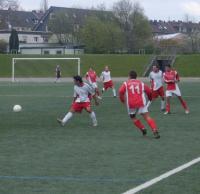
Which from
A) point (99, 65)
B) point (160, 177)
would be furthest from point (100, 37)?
point (160, 177)

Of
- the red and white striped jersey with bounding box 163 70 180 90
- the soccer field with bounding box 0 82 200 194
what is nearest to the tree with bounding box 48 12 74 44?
the red and white striped jersey with bounding box 163 70 180 90

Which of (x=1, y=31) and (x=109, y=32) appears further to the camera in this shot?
(x=1, y=31)

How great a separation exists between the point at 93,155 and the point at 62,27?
97.7 m

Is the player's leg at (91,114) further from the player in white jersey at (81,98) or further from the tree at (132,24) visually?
the tree at (132,24)

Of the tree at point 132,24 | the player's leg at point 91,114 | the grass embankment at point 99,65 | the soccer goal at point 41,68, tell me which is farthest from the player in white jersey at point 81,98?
the tree at point 132,24

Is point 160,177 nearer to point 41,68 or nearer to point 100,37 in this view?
point 41,68

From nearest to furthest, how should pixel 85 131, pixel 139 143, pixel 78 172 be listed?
1. pixel 78 172
2. pixel 139 143
3. pixel 85 131

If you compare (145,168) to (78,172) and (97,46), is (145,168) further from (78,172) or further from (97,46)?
(97,46)

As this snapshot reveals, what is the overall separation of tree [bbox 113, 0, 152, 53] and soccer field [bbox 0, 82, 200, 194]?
84919 millimetres

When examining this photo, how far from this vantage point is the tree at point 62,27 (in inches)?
4230

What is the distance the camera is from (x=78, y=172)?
374 inches

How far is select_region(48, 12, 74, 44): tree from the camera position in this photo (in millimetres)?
107438

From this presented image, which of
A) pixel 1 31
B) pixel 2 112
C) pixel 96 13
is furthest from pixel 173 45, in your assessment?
pixel 2 112

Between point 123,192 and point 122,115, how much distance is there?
12.5 meters
